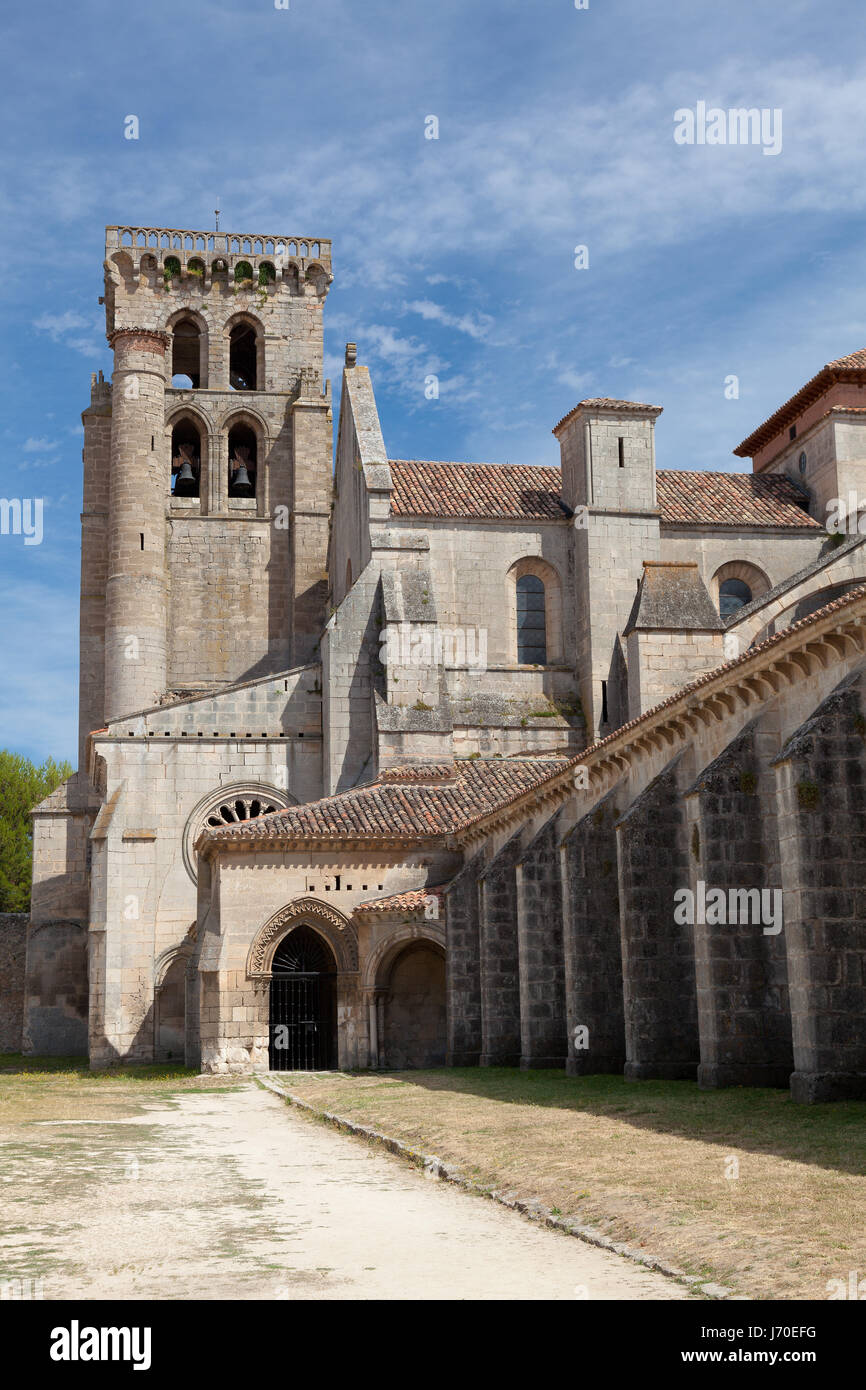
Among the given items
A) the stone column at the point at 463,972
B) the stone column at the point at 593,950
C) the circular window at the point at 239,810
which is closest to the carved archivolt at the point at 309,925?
the stone column at the point at 463,972

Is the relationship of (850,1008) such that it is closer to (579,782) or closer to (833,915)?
(833,915)

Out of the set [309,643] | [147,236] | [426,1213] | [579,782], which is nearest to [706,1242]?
[426,1213]

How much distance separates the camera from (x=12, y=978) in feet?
149

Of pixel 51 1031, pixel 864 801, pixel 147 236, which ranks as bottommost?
pixel 51 1031

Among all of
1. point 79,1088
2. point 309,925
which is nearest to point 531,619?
point 309,925

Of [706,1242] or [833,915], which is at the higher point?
[833,915]

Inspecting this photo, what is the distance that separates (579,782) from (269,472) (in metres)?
25.4

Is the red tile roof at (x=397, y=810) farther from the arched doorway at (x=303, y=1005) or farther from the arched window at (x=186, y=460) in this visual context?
the arched window at (x=186, y=460)

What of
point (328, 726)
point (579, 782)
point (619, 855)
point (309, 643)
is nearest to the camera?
point (619, 855)

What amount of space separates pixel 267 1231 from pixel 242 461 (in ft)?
127

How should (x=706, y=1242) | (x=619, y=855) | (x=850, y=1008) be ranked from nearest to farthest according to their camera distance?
1. (x=706, y=1242)
2. (x=850, y=1008)
3. (x=619, y=855)

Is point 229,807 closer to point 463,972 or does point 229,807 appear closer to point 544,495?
point 463,972

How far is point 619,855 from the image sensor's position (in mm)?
18688

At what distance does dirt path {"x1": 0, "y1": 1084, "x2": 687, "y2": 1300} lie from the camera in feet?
23.4
